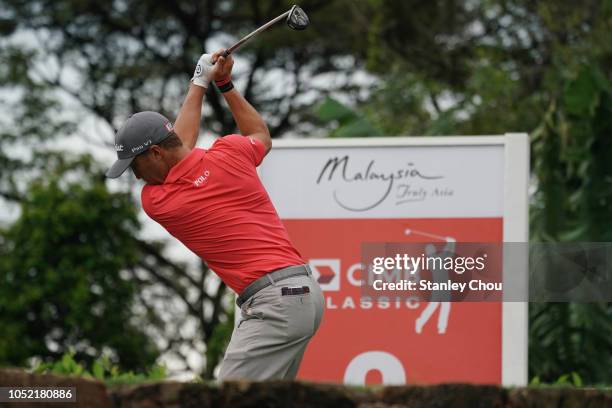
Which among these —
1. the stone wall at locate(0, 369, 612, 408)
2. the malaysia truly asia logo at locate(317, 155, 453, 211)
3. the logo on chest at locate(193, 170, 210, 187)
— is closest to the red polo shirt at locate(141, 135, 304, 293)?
the logo on chest at locate(193, 170, 210, 187)

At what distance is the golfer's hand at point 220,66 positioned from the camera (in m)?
6.23

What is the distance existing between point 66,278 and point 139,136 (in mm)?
12989

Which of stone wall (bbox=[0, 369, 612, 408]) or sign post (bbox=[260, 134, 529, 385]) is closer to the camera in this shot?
stone wall (bbox=[0, 369, 612, 408])

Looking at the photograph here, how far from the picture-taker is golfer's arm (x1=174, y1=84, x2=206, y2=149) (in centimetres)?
605

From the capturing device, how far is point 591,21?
Answer: 62.4 feet

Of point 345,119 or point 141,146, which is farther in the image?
point 345,119

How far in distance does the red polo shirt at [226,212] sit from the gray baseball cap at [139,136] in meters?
0.17

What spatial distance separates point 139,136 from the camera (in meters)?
5.63

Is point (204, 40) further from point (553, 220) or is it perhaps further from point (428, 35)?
point (553, 220)

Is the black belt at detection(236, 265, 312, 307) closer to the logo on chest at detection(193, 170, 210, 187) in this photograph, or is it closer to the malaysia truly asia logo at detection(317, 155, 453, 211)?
the logo on chest at detection(193, 170, 210, 187)

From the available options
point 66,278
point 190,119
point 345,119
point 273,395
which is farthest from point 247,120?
point 66,278

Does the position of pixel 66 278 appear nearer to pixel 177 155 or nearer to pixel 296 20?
pixel 296 20

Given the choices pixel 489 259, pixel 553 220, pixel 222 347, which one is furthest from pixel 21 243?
pixel 489 259

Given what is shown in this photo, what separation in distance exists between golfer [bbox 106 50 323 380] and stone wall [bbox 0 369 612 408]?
1.37m
